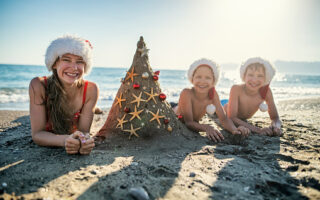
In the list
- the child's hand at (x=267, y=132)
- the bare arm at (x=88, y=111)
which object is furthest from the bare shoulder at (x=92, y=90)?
the child's hand at (x=267, y=132)

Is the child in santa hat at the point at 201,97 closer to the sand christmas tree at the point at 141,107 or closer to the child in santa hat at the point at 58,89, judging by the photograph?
the sand christmas tree at the point at 141,107

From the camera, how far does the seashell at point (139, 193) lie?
1743 millimetres

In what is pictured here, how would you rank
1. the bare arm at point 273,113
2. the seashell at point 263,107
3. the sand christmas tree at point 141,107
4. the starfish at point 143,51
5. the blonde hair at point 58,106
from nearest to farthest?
the blonde hair at point 58,106, the sand christmas tree at point 141,107, the starfish at point 143,51, the bare arm at point 273,113, the seashell at point 263,107

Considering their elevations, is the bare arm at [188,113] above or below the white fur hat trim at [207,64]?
below

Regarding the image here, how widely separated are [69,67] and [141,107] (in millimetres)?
1198

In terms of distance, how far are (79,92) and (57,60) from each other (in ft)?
1.99

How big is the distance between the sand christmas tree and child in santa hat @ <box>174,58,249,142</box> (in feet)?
1.40

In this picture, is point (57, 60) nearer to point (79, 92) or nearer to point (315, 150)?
point (79, 92)

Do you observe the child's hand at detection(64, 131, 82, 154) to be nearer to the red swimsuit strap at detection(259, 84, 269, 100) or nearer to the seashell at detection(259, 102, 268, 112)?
the seashell at detection(259, 102, 268, 112)

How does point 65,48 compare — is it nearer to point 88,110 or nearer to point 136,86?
point 88,110

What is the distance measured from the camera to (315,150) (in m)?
3.07

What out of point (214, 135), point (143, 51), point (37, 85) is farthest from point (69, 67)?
point (214, 135)

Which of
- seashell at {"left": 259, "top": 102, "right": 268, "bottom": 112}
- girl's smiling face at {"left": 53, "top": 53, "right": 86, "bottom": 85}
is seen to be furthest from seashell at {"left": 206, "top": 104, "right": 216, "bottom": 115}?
girl's smiling face at {"left": 53, "top": 53, "right": 86, "bottom": 85}

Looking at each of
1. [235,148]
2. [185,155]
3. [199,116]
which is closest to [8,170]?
[185,155]
